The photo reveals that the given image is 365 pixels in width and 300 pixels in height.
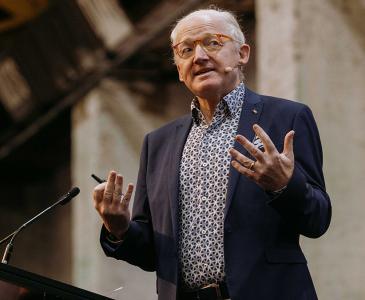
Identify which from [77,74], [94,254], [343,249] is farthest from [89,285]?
[343,249]

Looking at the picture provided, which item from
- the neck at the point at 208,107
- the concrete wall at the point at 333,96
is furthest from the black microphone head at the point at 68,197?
the concrete wall at the point at 333,96

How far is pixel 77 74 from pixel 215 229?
611cm

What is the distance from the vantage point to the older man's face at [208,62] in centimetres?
320

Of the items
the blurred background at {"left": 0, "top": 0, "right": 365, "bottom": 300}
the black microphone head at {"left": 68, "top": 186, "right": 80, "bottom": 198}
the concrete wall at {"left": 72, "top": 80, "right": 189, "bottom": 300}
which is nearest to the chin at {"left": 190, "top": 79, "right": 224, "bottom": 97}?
the black microphone head at {"left": 68, "top": 186, "right": 80, "bottom": 198}

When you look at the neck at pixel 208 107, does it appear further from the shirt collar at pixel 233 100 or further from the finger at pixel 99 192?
the finger at pixel 99 192

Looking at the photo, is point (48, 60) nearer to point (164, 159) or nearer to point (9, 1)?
point (9, 1)

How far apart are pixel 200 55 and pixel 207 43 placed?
0.07 metres

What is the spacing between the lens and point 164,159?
333 centimetres

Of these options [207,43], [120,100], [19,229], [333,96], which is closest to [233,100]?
[207,43]

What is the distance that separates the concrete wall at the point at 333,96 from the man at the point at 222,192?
2359mm

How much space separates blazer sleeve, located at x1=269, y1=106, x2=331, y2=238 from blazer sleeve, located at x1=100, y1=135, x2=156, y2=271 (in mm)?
536

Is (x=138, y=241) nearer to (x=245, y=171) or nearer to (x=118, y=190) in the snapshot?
(x=118, y=190)

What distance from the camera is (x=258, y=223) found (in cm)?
300

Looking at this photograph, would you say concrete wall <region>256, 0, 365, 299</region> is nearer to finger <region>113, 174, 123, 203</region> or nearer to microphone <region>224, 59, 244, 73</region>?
microphone <region>224, 59, 244, 73</region>
